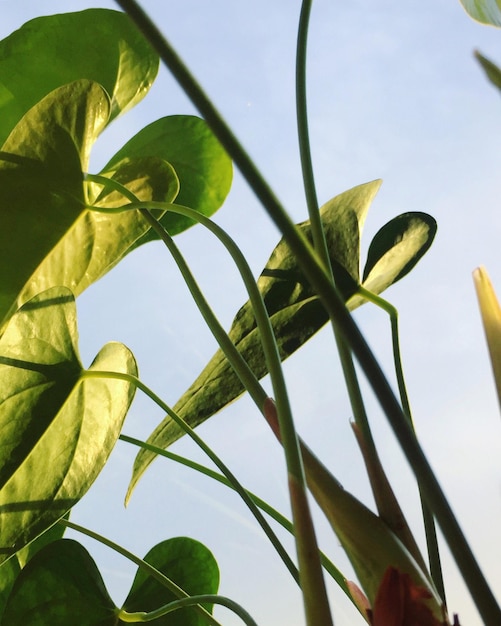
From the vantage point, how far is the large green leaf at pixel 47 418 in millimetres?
286

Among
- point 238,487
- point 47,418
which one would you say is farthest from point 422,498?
point 47,418

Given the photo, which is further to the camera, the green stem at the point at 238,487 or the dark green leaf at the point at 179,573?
the dark green leaf at the point at 179,573

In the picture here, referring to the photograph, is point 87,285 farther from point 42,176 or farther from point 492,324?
point 492,324

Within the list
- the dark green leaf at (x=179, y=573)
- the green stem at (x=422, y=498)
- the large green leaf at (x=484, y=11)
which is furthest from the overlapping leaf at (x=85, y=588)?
the large green leaf at (x=484, y=11)

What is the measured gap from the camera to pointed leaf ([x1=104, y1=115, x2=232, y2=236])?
41cm

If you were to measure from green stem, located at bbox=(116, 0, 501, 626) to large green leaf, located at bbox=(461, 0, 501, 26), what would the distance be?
1.20 ft

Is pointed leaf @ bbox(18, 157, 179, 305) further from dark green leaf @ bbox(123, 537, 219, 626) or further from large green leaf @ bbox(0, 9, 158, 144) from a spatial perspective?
dark green leaf @ bbox(123, 537, 219, 626)

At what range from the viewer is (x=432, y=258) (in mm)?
953

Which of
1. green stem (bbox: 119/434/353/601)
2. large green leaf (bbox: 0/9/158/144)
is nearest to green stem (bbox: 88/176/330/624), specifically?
green stem (bbox: 119/434/353/601)

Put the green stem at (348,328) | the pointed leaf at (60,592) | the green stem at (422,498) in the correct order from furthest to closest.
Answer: the pointed leaf at (60,592) < the green stem at (422,498) < the green stem at (348,328)

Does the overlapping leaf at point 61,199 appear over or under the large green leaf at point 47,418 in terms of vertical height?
over

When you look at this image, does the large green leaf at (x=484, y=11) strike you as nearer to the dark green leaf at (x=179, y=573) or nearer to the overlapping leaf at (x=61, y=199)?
the overlapping leaf at (x=61, y=199)

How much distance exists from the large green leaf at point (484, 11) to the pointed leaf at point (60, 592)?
16.9 inches

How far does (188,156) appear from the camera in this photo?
16.4 inches
